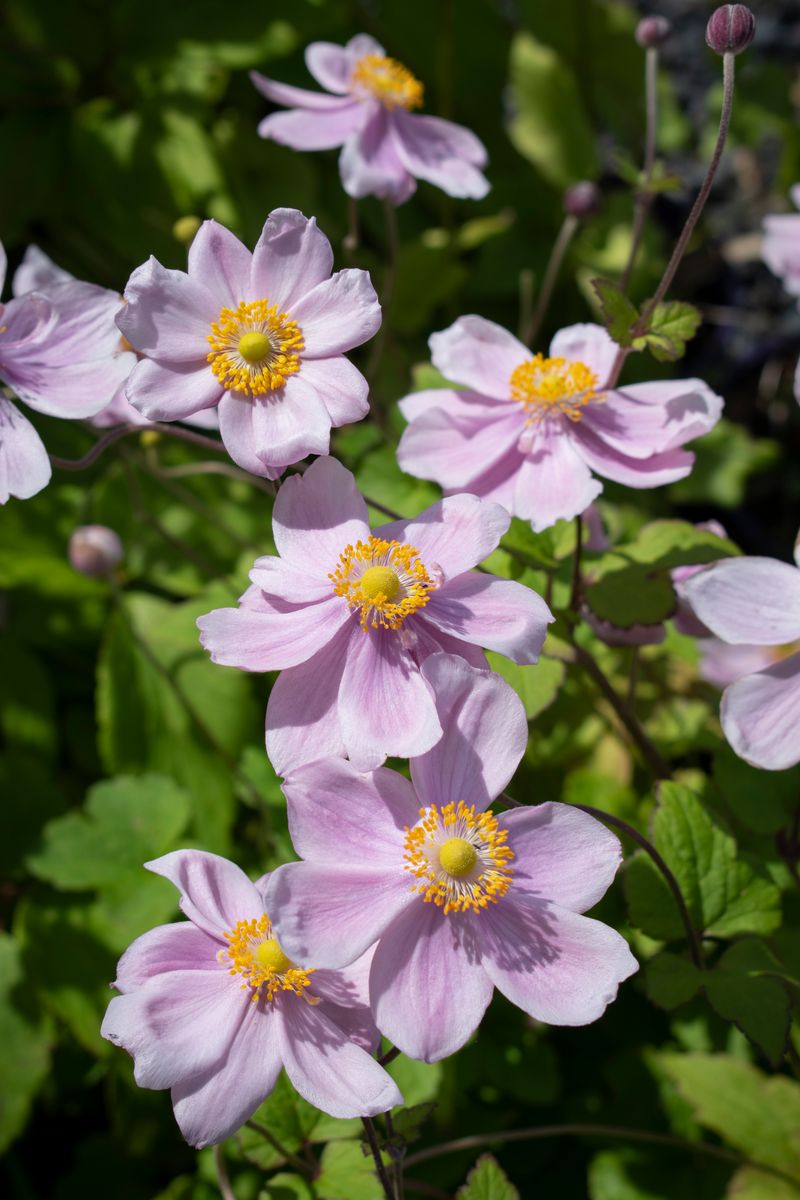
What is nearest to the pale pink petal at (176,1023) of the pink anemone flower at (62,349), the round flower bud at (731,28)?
the pink anemone flower at (62,349)

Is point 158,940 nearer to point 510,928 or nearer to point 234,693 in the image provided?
point 510,928

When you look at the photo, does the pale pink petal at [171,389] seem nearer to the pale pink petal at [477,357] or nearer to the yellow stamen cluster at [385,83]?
the pale pink petal at [477,357]

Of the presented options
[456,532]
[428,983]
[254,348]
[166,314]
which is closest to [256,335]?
[254,348]

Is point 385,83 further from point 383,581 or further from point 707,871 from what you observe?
point 707,871

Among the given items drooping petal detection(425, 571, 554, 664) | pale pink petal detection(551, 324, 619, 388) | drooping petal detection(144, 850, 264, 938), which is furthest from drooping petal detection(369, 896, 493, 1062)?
pale pink petal detection(551, 324, 619, 388)

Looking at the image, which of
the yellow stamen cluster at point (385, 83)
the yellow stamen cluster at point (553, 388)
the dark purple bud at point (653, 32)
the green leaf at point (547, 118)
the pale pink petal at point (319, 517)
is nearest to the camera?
the pale pink petal at point (319, 517)

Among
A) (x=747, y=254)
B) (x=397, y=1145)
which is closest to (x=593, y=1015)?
(x=397, y=1145)

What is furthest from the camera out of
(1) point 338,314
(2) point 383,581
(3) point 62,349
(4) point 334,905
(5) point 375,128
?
(5) point 375,128
